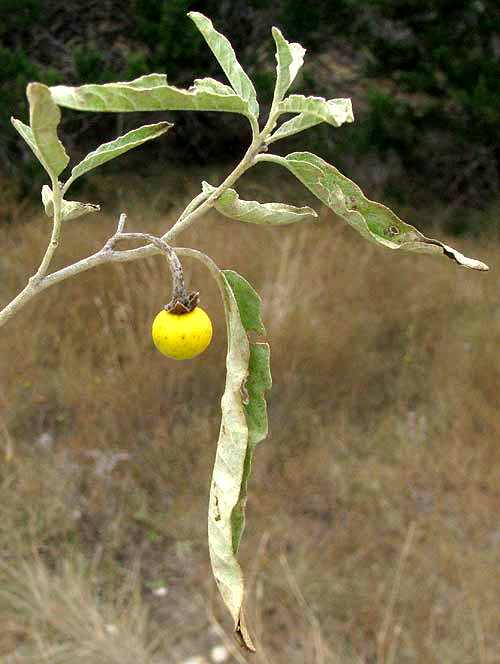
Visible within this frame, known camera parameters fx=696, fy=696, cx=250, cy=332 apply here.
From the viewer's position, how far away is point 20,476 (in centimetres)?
382

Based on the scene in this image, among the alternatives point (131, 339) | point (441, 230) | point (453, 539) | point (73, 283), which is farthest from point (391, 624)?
point (441, 230)

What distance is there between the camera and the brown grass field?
329cm

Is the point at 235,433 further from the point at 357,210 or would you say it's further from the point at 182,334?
the point at 357,210

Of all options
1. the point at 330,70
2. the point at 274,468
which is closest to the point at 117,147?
the point at 274,468

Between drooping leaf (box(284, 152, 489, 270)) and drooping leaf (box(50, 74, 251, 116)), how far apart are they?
0.28ft

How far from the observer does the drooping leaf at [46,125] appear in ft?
1.53

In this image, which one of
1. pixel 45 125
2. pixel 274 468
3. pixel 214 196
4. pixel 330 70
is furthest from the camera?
pixel 330 70

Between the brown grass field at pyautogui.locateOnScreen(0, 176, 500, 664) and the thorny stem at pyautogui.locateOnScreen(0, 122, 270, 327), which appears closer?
the thorny stem at pyautogui.locateOnScreen(0, 122, 270, 327)

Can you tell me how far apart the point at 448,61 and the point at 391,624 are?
5520 mm

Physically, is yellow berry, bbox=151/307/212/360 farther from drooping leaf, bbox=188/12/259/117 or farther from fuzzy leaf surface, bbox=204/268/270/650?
drooping leaf, bbox=188/12/259/117

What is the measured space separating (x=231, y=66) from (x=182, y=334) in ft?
0.85

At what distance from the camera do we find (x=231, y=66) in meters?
0.64

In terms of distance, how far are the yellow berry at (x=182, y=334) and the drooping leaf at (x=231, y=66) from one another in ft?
0.70

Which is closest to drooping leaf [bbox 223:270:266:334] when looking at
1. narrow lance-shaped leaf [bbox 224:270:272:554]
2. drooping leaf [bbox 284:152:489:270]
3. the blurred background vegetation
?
narrow lance-shaped leaf [bbox 224:270:272:554]
